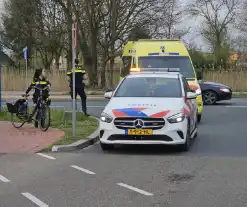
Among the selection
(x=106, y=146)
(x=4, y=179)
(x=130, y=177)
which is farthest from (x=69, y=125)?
(x=130, y=177)

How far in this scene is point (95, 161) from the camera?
9500mm

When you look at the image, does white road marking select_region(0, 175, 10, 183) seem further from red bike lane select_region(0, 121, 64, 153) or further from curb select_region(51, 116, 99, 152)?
curb select_region(51, 116, 99, 152)

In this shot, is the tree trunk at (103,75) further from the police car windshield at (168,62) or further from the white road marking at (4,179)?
the white road marking at (4,179)

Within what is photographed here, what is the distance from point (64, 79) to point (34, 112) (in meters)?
22.9

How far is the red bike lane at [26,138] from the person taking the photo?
35.2 ft

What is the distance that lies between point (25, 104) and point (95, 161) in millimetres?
5250

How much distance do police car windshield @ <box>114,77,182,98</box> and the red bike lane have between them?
1892 mm

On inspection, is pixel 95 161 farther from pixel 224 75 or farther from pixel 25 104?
pixel 224 75

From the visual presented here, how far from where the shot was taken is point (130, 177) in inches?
317

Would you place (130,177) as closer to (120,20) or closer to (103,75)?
(120,20)

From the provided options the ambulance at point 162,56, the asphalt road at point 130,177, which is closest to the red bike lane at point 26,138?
the asphalt road at point 130,177

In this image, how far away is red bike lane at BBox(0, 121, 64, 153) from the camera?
10.7 metres

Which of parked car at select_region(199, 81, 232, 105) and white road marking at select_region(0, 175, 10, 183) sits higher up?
parked car at select_region(199, 81, 232, 105)

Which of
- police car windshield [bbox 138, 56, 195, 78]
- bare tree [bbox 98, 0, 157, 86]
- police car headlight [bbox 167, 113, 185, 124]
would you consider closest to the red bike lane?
police car headlight [bbox 167, 113, 185, 124]
